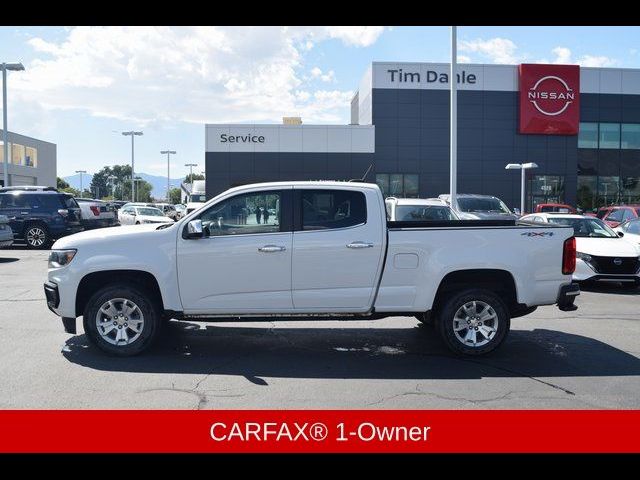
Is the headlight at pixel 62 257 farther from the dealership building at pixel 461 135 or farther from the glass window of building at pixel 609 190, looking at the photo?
the glass window of building at pixel 609 190

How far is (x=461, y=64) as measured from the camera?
39062 mm

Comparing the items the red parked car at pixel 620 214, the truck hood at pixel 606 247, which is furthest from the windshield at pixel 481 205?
the truck hood at pixel 606 247

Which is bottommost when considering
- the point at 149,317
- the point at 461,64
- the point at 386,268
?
the point at 149,317

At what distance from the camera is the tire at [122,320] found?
6656mm

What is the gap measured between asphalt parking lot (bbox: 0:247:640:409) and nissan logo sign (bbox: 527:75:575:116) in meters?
32.5

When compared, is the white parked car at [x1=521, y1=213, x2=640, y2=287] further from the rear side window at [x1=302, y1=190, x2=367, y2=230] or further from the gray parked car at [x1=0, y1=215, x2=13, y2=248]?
the gray parked car at [x1=0, y1=215, x2=13, y2=248]

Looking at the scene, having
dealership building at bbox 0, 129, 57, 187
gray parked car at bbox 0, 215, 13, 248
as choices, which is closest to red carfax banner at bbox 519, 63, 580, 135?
gray parked car at bbox 0, 215, 13, 248

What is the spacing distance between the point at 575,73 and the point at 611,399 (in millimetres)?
37264

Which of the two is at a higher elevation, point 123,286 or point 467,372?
point 123,286

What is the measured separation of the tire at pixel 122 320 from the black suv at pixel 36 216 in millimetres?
14254

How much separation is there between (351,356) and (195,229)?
2.21m
